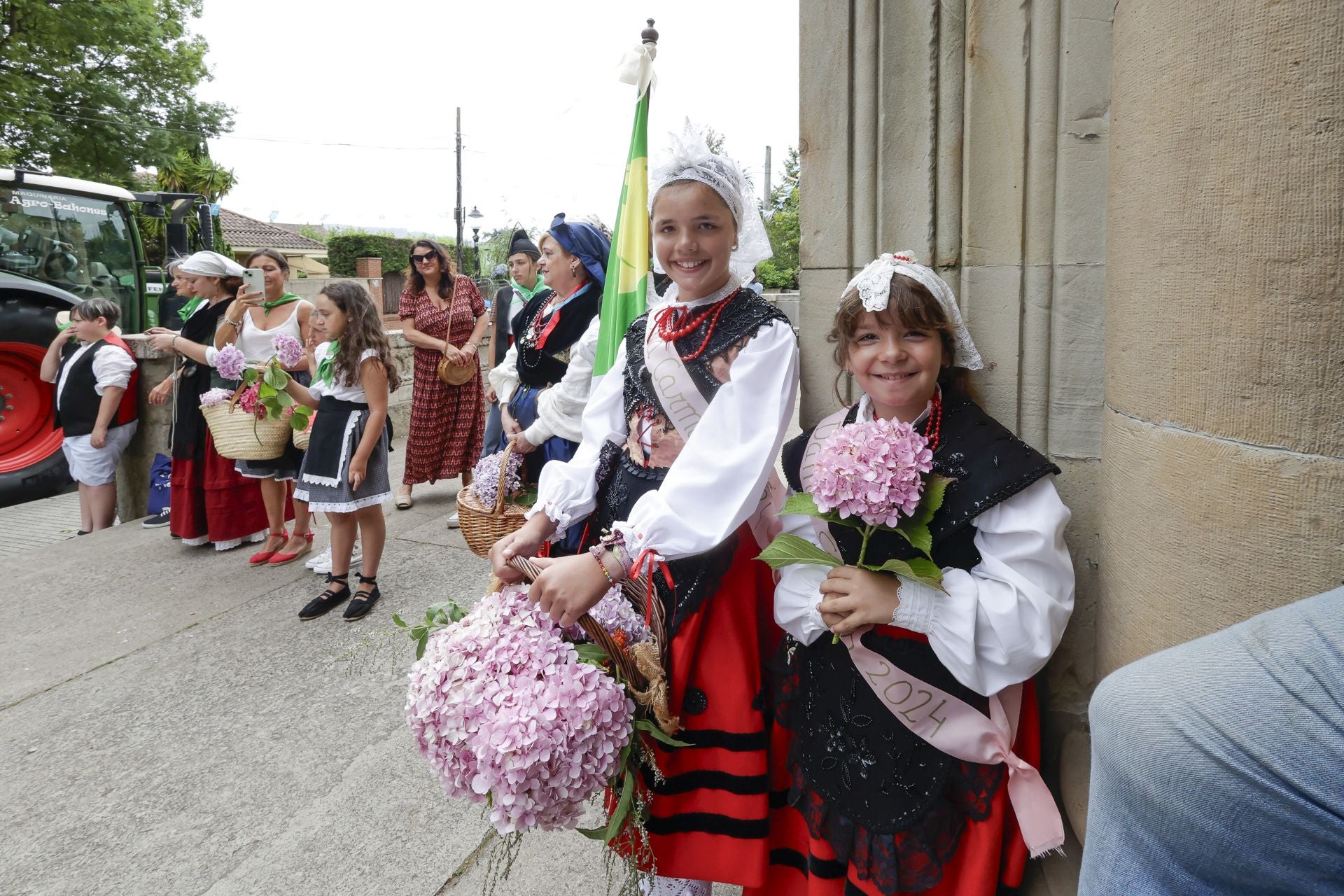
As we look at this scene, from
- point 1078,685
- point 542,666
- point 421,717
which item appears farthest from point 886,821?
point 421,717

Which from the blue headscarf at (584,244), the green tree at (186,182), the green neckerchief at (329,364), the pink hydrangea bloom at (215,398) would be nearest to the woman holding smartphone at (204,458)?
the pink hydrangea bloom at (215,398)

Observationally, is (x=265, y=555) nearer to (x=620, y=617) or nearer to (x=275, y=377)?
(x=275, y=377)

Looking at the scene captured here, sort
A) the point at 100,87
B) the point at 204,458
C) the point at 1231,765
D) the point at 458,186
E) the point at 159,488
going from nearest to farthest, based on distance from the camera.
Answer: the point at 1231,765
the point at 204,458
the point at 159,488
the point at 100,87
the point at 458,186

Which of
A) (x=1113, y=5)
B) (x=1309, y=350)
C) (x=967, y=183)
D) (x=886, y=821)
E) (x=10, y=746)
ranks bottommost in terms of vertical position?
(x=10, y=746)

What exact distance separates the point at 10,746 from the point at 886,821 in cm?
329

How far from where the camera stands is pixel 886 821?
1410mm

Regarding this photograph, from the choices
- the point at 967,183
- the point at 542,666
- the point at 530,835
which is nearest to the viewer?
the point at 542,666

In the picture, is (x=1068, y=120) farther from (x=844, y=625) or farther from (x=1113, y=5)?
(x=844, y=625)

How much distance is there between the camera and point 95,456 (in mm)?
6082

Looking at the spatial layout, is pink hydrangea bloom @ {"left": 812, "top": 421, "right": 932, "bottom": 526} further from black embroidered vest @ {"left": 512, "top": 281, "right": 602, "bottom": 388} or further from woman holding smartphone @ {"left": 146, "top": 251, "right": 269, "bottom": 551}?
Answer: woman holding smartphone @ {"left": 146, "top": 251, "right": 269, "bottom": 551}

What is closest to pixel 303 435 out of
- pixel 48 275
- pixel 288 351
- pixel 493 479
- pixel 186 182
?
pixel 288 351

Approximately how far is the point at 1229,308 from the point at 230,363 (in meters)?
4.65

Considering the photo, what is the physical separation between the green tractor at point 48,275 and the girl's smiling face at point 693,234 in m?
8.16

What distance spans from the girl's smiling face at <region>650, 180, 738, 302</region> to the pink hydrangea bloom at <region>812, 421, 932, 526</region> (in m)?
0.65
